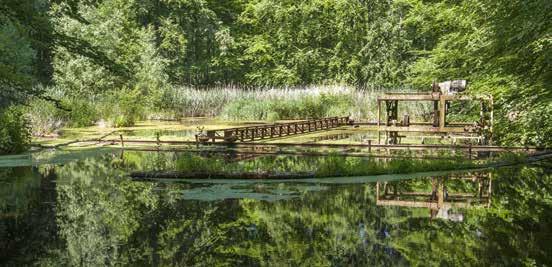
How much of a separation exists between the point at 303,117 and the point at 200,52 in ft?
81.1

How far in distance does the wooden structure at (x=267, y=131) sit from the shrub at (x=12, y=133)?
255 inches

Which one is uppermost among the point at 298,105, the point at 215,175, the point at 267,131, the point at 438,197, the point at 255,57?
the point at 255,57

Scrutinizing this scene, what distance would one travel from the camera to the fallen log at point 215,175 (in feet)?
56.5

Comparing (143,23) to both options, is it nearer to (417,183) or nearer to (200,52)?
(200,52)

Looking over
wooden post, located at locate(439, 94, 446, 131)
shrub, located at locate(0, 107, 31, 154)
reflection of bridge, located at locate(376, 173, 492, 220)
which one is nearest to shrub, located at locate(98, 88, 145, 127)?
shrub, located at locate(0, 107, 31, 154)

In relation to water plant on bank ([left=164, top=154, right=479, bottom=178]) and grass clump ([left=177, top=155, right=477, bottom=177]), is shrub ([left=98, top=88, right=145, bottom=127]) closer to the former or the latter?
water plant on bank ([left=164, top=154, right=479, bottom=178])

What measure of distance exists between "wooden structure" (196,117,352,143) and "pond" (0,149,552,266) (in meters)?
7.35

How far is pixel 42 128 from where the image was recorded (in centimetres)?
3188

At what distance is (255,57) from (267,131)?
32939 mm

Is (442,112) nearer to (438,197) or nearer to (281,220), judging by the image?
(438,197)

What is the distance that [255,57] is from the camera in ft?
205

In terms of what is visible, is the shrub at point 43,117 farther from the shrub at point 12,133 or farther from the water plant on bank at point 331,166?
the water plant on bank at point 331,166

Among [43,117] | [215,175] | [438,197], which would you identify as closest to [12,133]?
[43,117]

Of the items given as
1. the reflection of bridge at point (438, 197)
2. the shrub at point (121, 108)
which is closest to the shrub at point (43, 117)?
the shrub at point (121, 108)
